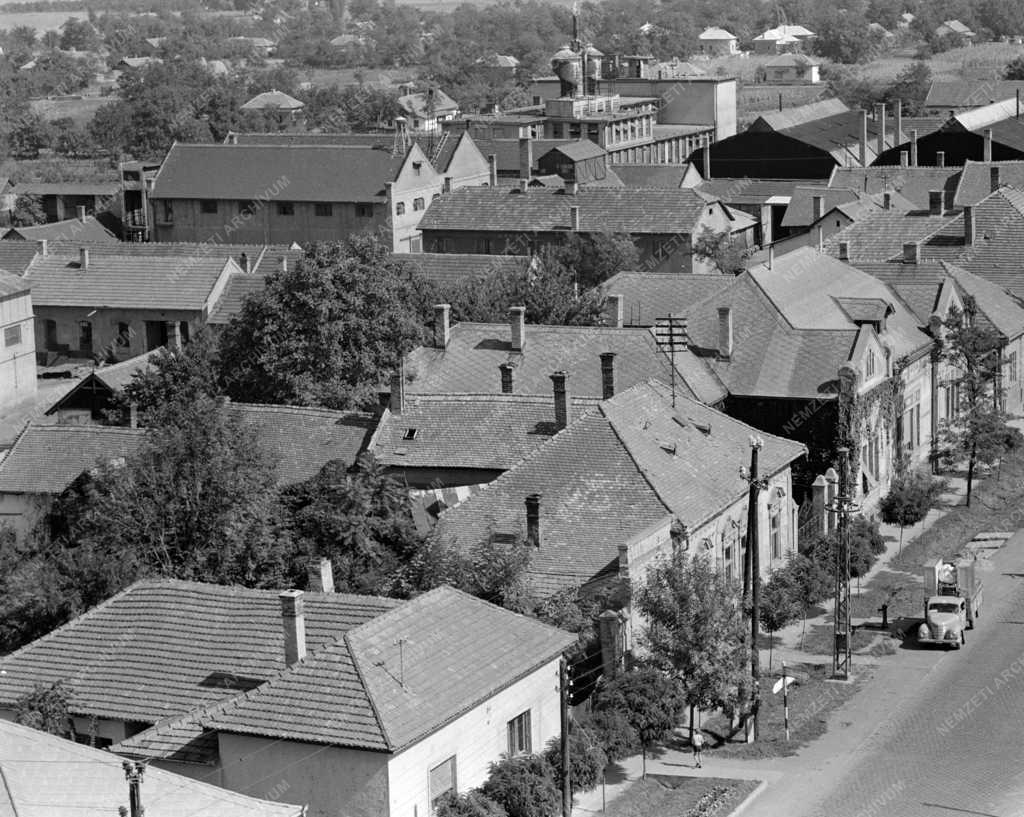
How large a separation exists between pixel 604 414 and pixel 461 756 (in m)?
13.3

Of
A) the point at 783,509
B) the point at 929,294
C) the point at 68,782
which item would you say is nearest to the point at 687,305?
the point at 929,294

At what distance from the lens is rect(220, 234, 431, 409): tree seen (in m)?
54.6

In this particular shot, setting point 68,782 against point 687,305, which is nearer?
point 68,782

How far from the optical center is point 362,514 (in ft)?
139

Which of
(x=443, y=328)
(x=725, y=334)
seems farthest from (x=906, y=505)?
(x=443, y=328)

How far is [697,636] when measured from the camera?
117 ft

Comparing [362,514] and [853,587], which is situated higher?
[362,514]

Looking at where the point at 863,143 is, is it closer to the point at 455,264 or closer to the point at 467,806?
the point at 455,264

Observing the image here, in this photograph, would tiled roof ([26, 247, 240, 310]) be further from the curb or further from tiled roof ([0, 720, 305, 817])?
tiled roof ([0, 720, 305, 817])

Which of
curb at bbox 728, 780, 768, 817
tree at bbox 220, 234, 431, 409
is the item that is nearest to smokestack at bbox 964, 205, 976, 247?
tree at bbox 220, 234, 431, 409

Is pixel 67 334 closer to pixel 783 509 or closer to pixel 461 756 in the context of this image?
pixel 783 509

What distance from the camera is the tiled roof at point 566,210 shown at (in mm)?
81750

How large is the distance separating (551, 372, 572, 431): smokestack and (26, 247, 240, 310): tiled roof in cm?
2791

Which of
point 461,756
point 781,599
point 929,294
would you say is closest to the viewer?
point 461,756
